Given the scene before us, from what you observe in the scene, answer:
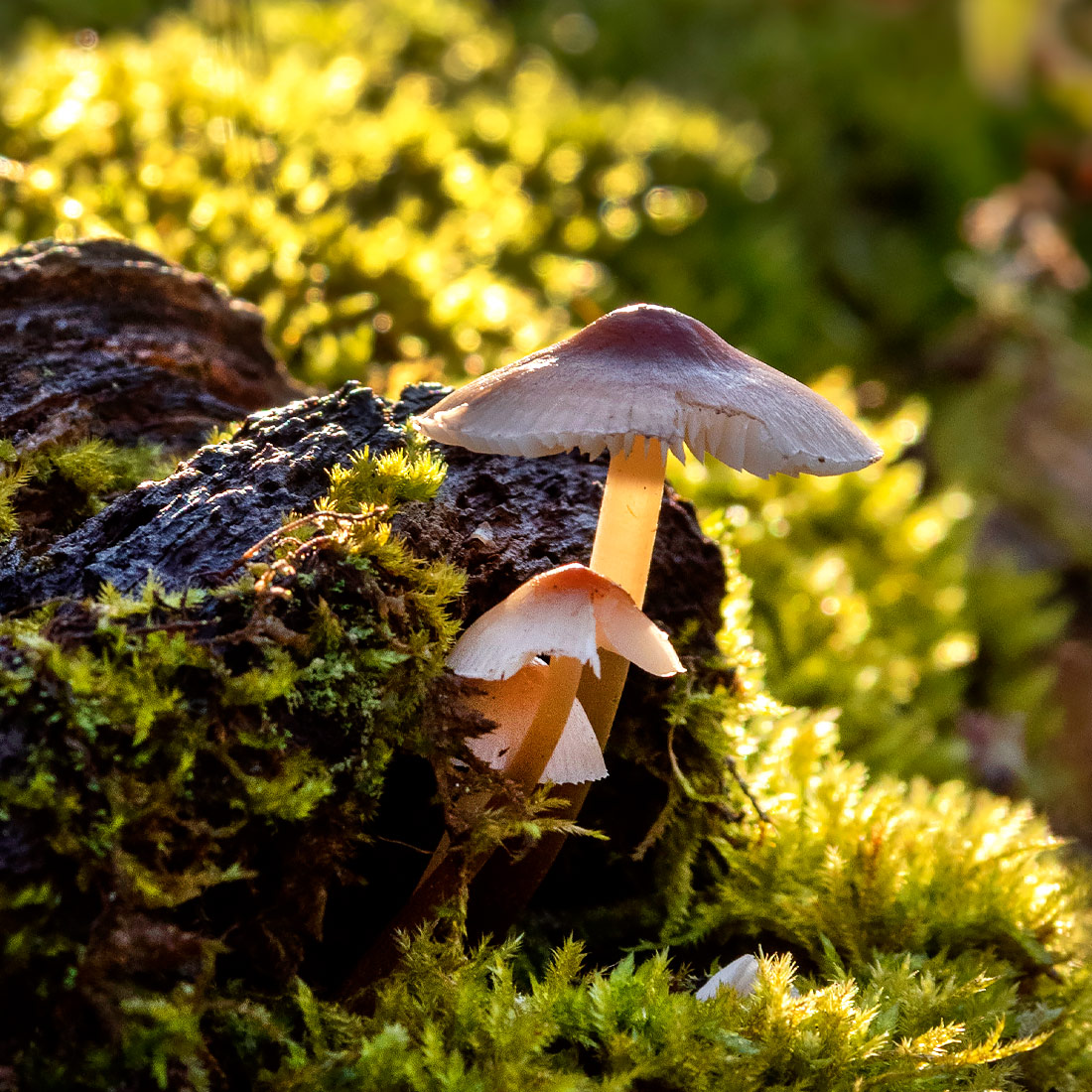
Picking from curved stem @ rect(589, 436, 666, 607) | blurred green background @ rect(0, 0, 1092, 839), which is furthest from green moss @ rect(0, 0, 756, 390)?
curved stem @ rect(589, 436, 666, 607)

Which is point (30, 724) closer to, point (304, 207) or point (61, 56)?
point (304, 207)

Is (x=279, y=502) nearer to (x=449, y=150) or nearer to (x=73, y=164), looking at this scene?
(x=73, y=164)

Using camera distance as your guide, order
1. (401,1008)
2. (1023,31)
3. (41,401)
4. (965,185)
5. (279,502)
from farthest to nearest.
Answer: (1023,31) < (965,185) < (41,401) < (279,502) < (401,1008)

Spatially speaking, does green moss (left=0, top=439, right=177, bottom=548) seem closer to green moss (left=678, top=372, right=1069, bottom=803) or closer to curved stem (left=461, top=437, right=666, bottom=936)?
curved stem (left=461, top=437, right=666, bottom=936)

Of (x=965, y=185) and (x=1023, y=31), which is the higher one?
(x=1023, y=31)

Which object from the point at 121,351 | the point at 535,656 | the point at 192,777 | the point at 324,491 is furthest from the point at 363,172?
the point at 192,777

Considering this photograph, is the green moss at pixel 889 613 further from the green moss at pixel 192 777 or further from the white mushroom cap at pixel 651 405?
the green moss at pixel 192 777

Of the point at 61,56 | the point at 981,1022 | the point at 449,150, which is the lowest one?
→ the point at 981,1022

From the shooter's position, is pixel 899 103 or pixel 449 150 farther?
pixel 899 103

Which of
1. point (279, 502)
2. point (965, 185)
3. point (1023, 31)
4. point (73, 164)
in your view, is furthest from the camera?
point (1023, 31)

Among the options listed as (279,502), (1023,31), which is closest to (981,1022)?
(279,502)
